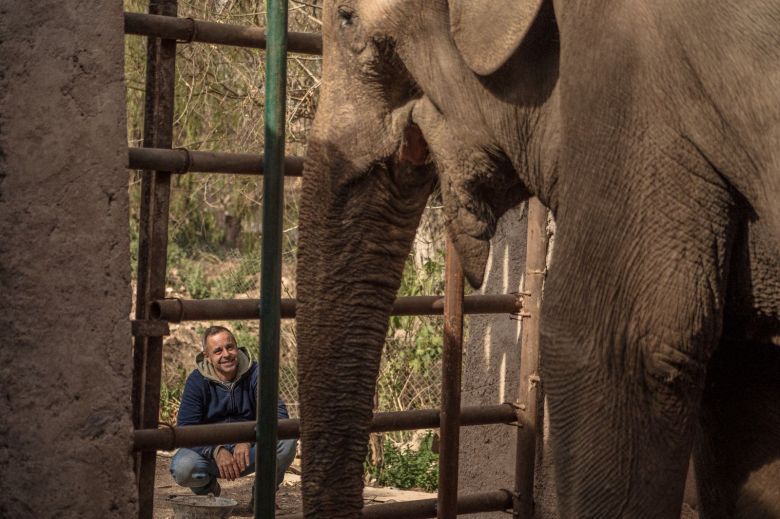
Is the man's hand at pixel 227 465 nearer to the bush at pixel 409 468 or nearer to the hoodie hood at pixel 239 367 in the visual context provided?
the hoodie hood at pixel 239 367

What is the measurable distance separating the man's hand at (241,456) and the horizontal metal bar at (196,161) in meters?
2.24

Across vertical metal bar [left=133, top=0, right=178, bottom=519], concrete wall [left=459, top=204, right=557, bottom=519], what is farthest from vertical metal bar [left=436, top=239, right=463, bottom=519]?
vertical metal bar [left=133, top=0, right=178, bottom=519]

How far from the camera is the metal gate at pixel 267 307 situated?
3.44 metres

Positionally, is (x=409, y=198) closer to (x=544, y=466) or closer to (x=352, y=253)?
(x=352, y=253)

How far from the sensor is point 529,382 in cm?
→ 507

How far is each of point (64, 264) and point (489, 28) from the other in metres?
1.36

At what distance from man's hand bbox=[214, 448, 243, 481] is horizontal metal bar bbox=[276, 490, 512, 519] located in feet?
4.86

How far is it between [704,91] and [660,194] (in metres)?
0.21

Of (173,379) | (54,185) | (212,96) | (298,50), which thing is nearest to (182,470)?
(298,50)

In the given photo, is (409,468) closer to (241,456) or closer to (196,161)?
(241,456)

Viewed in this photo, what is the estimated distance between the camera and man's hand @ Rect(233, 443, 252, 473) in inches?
244

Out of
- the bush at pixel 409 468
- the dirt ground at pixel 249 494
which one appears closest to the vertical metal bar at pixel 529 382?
the dirt ground at pixel 249 494

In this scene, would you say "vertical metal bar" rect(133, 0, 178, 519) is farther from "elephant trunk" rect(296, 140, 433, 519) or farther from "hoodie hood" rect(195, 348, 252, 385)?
"hoodie hood" rect(195, 348, 252, 385)

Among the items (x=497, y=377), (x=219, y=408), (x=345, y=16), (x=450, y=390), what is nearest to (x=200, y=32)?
(x=345, y=16)
